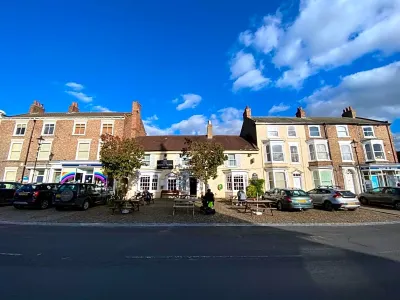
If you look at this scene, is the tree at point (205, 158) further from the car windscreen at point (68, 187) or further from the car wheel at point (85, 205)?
the car windscreen at point (68, 187)

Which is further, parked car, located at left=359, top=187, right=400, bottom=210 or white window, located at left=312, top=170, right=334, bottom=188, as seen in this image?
white window, located at left=312, top=170, right=334, bottom=188

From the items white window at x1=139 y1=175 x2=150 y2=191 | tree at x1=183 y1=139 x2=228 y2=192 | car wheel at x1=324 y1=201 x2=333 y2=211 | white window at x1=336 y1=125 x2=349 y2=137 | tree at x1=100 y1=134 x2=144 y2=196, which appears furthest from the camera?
white window at x1=336 y1=125 x2=349 y2=137

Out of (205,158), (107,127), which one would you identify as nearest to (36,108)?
(107,127)

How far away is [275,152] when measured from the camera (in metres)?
26.4

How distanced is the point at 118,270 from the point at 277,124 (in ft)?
87.7

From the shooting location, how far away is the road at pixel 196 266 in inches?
150

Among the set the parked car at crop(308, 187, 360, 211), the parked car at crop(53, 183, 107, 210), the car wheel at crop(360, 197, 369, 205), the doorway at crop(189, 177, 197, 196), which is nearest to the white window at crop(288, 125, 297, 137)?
the car wheel at crop(360, 197, 369, 205)

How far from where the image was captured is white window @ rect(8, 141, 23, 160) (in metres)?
26.5

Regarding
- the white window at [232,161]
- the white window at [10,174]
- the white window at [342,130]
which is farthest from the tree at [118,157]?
the white window at [342,130]

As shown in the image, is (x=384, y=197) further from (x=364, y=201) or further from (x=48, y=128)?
(x=48, y=128)

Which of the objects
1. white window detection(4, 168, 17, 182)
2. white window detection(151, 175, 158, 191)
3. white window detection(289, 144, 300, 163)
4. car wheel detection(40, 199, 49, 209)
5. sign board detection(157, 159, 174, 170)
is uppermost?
white window detection(289, 144, 300, 163)

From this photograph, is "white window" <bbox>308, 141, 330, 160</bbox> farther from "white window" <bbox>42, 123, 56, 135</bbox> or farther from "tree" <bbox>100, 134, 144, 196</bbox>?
"white window" <bbox>42, 123, 56, 135</bbox>

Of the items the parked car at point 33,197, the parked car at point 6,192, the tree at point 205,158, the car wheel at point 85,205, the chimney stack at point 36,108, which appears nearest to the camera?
the parked car at point 33,197

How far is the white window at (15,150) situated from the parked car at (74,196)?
1710cm
